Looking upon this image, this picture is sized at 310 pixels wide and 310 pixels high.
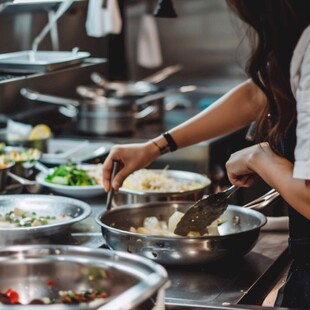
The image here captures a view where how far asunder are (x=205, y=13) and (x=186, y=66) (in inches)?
16.6

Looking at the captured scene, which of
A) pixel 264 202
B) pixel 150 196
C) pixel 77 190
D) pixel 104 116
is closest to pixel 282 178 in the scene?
pixel 264 202

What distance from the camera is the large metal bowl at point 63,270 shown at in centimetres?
197

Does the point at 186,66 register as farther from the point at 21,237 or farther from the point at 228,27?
the point at 21,237

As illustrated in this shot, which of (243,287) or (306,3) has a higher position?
(306,3)

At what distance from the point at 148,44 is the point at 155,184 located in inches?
103

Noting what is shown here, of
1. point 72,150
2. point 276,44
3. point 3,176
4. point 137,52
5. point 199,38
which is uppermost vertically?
point 276,44

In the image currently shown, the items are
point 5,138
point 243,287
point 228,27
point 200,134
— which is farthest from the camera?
point 228,27

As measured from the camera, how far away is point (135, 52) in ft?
21.2

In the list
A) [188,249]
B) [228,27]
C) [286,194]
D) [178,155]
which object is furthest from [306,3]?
[228,27]

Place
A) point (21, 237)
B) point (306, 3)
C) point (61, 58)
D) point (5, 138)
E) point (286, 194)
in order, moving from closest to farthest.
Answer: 1. point (306, 3)
2. point (286, 194)
3. point (21, 237)
4. point (61, 58)
5. point (5, 138)

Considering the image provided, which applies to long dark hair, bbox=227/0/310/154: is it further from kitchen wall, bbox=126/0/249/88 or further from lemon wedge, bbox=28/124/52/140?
kitchen wall, bbox=126/0/249/88

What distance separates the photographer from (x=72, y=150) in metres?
4.27

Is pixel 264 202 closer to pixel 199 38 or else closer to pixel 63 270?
pixel 63 270

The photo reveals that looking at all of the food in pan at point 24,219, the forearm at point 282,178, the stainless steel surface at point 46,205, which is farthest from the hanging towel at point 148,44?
the forearm at point 282,178
